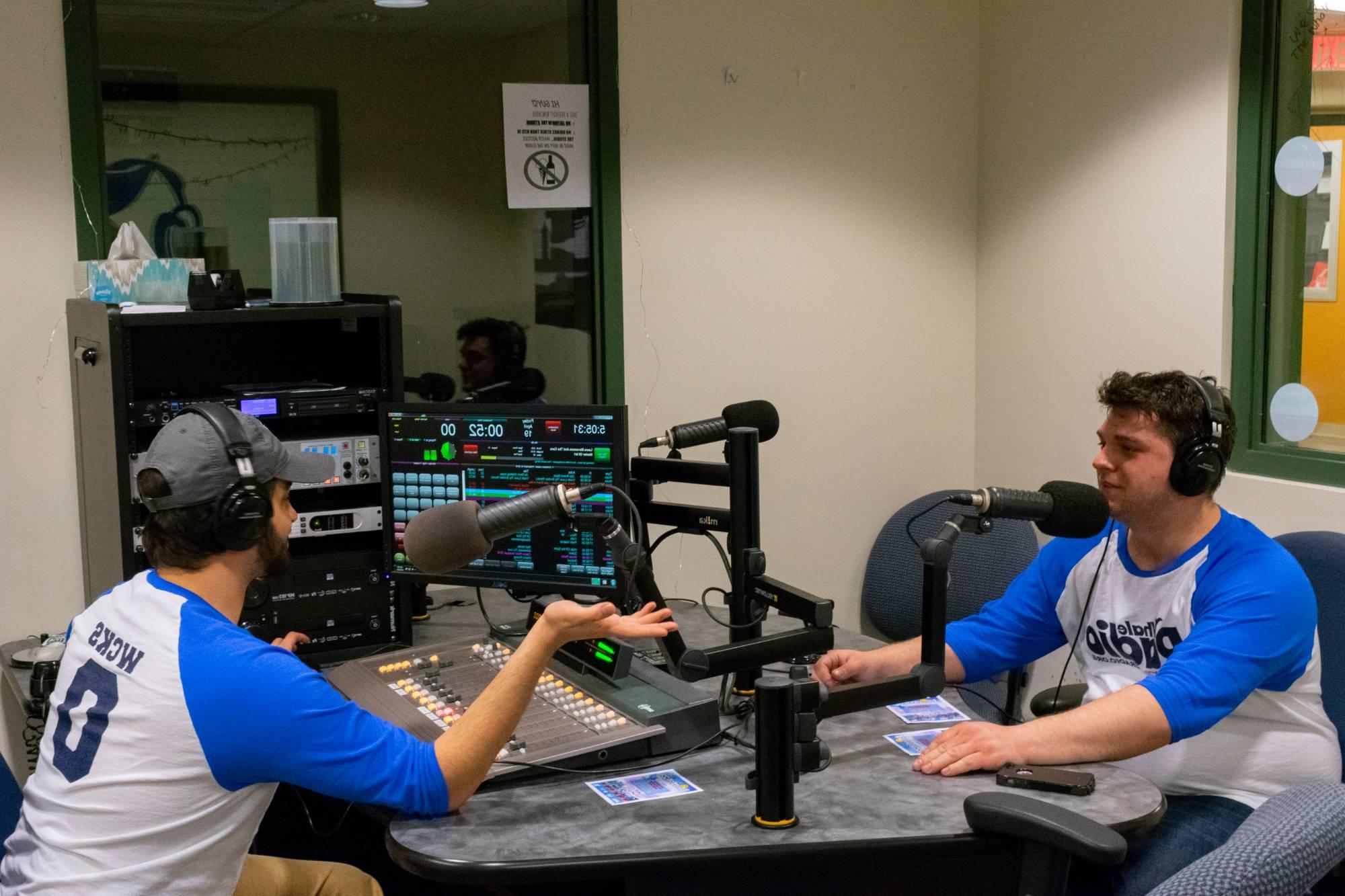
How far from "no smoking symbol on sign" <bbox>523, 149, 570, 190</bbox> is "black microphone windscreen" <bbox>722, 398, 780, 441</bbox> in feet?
3.97

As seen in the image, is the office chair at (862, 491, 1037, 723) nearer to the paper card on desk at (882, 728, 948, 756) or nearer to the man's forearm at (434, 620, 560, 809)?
the paper card on desk at (882, 728, 948, 756)

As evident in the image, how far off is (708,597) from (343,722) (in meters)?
1.99

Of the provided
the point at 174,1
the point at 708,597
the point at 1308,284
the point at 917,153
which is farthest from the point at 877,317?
the point at 174,1

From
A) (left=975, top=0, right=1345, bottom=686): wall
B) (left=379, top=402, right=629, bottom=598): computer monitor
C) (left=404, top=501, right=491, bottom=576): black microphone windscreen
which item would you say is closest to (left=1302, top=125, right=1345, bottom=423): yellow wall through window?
(left=975, top=0, right=1345, bottom=686): wall

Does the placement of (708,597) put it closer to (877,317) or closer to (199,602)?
(877,317)

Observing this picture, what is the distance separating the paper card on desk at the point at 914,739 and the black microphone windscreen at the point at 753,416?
578 mm

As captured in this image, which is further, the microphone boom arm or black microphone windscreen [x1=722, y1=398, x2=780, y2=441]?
black microphone windscreen [x1=722, y1=398, x2=780, y2=441]

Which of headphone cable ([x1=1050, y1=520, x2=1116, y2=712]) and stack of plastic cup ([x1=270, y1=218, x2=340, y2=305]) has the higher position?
stack of plastic cup ([x1=270, y1=218, x2=340, y2=305])

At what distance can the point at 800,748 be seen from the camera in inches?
70.9

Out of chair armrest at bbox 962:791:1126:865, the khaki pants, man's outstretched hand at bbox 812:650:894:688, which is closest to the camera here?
chair armrest at bbox 962:791:1126:865

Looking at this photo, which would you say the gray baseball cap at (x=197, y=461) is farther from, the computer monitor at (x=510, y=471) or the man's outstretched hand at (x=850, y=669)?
the man's outstretched hand at (x=850, y=669)

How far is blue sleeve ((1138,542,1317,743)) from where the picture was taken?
202 centimetres

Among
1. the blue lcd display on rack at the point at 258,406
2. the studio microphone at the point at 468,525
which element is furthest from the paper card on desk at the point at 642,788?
the blue lcd display on rack at the point at 258,406

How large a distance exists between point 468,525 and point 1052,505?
0.82 m
